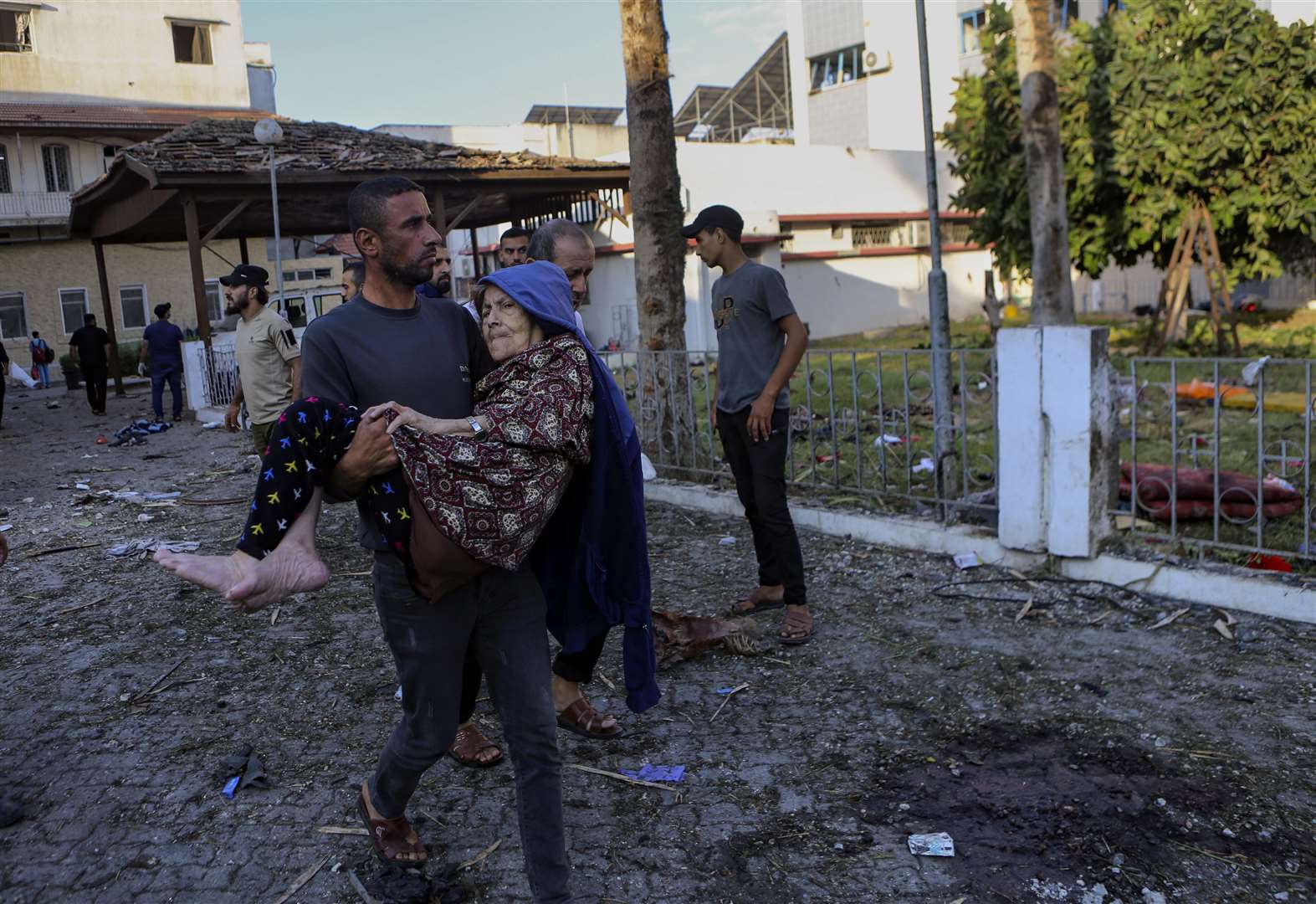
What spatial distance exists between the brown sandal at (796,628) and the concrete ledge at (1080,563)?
150 cm

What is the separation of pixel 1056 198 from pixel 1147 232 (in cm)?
559

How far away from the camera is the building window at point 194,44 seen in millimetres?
36938

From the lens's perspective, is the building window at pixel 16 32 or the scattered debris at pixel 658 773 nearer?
the scattered debris at pixel 658 773

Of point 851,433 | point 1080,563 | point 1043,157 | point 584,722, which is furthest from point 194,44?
point 584,722

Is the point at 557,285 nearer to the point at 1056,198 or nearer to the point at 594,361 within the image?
the point at 594,361

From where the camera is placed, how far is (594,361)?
2.94 m

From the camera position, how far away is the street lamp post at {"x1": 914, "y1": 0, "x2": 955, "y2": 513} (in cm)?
653

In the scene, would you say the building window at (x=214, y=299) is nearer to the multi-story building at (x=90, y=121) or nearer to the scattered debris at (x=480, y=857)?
the multi-story building at (x=90, y=121)

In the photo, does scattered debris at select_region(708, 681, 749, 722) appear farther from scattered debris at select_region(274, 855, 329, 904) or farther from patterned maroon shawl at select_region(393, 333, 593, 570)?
patterned maroon shawl at select_region(393, 333, 593, 570)

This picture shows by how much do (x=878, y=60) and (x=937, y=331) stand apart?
1187 inches

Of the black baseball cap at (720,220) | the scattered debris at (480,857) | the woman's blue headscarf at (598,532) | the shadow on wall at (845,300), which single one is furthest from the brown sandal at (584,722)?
the shadow on wall at (845,300)

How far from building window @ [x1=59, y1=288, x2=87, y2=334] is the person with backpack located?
2.36m

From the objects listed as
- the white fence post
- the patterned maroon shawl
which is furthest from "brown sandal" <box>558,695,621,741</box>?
the white fence post

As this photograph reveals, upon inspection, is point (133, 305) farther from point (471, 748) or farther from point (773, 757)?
point (773, 757)
